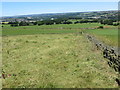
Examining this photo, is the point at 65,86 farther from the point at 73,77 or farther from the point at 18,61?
the point at 18,61

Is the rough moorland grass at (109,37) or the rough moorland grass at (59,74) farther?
the rough moorland grass at (109,37)

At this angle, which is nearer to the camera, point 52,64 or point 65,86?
point 65,86

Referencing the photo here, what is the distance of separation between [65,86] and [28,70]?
5.35 metres

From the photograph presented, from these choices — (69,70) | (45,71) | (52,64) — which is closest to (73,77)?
(69,70)

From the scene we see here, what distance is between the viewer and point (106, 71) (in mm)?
13938

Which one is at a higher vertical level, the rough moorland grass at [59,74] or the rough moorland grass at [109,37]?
the rough moorland grass at [109,37]

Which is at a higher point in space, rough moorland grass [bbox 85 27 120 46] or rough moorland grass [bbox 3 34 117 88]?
rough moorland grass [bbox 85 27 120 46]

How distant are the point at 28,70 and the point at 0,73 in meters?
2.84

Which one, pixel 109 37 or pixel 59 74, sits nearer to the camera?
pixel 59 74

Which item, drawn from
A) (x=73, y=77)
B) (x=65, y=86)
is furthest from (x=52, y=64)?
(x=65, y=86)

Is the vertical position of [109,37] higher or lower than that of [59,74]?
higher

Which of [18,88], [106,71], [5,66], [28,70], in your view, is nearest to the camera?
[18,88]

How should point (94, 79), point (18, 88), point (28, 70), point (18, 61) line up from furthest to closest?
point (18, 61) < point (28, 70) < point (94, 79) < point (18, 88)

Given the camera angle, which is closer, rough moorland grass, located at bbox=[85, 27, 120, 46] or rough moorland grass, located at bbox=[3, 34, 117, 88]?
rough moorland grass, located at bbox=[3, 34, 117, 88]
